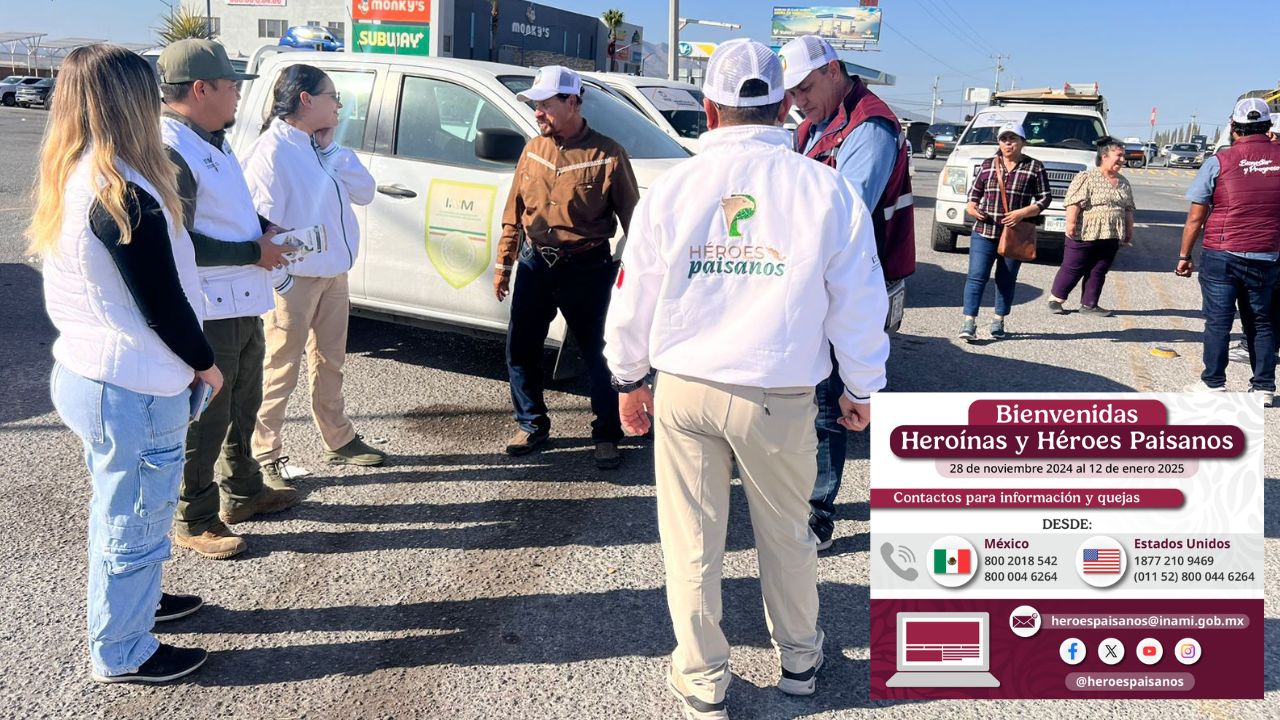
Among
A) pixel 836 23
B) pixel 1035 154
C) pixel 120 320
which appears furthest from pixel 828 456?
pixel 836 23

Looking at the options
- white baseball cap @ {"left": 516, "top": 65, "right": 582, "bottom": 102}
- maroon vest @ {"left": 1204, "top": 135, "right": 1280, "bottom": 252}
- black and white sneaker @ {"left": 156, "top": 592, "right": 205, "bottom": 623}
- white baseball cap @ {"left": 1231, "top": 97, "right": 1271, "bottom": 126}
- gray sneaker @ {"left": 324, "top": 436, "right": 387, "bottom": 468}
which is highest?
white baseball cap @ {"left": 1231, "top": 97, "right": 1271, "bottom": 126}

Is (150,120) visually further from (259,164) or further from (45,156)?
(259,164)

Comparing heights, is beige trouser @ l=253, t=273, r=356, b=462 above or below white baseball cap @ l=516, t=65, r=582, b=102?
below

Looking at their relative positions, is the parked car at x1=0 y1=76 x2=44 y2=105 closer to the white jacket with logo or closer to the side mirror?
the side mirror

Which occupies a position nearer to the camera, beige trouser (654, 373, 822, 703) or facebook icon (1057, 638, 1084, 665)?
beige trouser (654, 373, 822, 703)

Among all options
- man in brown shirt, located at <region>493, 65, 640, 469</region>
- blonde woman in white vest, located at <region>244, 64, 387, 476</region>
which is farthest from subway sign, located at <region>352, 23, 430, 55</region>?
blonde woman in white vest, located at <region>244, 64, 387, 476</region>

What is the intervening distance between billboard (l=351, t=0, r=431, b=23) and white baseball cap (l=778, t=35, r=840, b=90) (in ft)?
15.3

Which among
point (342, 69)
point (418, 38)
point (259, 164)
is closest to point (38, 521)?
point (259, 164)

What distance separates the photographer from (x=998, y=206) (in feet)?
25.1

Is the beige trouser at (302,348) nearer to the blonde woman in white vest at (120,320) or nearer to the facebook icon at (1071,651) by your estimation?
the blonde woman in white vest at (120,320)

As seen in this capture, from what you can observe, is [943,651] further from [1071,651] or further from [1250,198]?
[1250,198]

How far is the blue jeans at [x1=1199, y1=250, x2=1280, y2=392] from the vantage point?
612cm

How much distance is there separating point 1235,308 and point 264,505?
590cm

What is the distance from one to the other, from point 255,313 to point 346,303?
1019 millimetres
